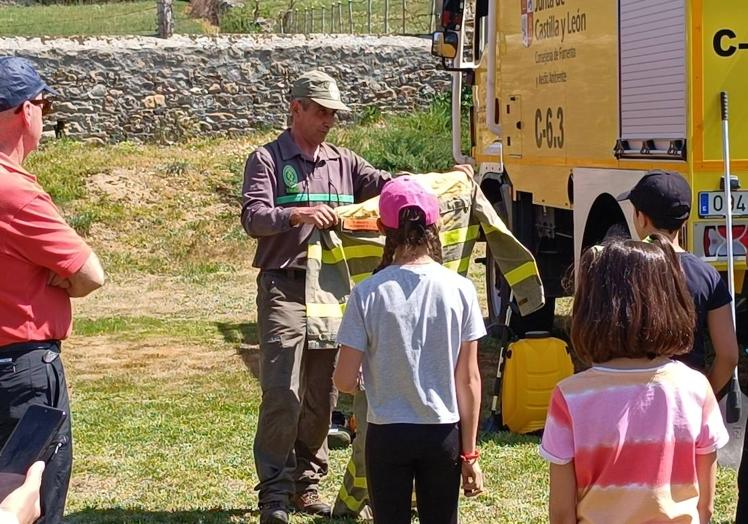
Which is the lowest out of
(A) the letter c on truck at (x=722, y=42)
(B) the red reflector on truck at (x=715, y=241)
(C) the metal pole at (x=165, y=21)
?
(B) the red reflector on truck at (x=715, y=241)

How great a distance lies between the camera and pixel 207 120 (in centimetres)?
2062

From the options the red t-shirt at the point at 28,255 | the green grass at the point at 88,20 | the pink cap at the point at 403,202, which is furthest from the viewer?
the green grass at the point at 88,20

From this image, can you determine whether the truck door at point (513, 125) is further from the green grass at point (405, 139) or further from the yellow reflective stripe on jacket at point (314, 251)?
the green grass at point (405, 139)

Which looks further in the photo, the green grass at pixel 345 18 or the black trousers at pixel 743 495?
the green grass at pixel 345 18

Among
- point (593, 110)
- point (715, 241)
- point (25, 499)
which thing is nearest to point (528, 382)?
point (715, 241)

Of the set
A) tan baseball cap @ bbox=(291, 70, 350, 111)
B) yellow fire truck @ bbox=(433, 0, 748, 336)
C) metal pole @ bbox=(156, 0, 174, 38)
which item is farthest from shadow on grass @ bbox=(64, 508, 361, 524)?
metal pole @ bbox=(156, 0, 174, 38)

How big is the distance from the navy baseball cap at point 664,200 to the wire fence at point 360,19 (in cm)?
2178

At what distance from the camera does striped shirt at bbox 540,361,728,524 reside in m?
2.95

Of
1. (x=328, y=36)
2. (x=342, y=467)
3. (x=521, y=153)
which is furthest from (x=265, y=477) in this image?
(x=328, y=36)

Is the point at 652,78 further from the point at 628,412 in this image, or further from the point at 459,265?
the point at 628,412

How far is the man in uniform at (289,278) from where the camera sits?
217 inches

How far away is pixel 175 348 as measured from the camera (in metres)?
10.5

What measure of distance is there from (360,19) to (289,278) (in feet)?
81.2

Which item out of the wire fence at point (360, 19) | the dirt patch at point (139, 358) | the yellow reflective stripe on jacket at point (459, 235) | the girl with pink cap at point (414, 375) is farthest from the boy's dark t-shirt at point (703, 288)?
the wire fence at point (360, 19)
